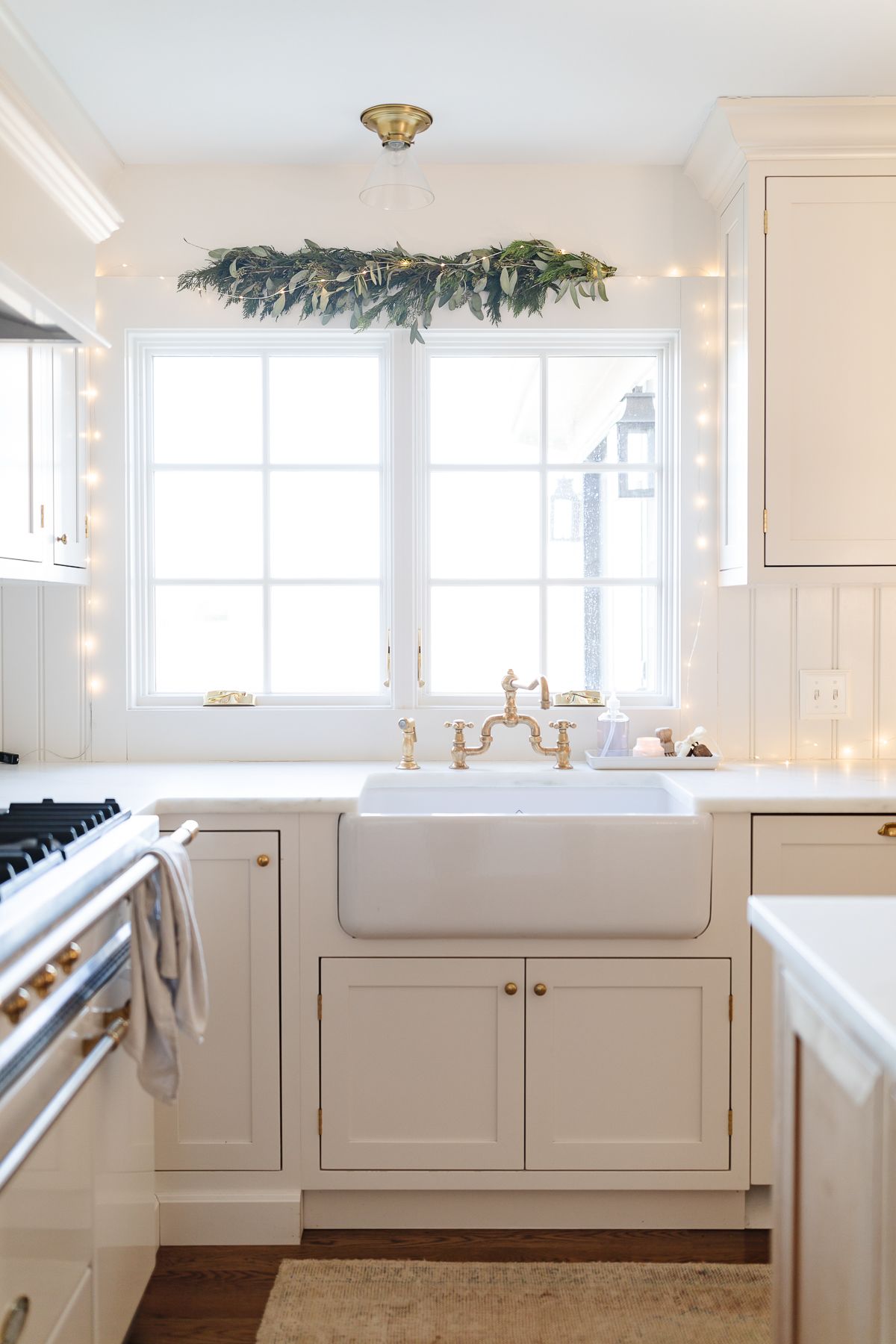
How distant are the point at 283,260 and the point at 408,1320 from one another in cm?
235

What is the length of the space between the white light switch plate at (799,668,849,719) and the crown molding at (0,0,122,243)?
198 centimetres

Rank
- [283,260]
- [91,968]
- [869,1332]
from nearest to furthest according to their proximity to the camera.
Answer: [869,1332], [91,968], [283,260]

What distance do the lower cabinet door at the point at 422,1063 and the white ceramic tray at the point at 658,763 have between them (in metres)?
0.60

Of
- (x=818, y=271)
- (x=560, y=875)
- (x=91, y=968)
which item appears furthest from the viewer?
(x=818, y=271)

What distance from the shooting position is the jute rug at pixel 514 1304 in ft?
6.10

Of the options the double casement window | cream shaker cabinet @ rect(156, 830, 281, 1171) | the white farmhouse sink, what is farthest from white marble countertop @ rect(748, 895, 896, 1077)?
the double casement window

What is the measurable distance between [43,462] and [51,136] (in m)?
0.67

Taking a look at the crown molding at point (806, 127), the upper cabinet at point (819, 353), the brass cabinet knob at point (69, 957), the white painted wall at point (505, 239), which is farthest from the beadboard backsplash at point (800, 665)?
the brass cabinet knob at point (69, 957)

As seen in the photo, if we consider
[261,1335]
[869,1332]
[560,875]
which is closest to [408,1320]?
[261,1335]

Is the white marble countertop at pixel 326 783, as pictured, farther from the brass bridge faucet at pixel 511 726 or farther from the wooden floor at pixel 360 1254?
the wooden floor at pixel 360 1254

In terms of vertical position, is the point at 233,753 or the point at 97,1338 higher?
the point at 233,753

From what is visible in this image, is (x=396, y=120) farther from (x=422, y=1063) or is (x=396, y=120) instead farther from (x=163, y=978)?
(x=422, y=1063)

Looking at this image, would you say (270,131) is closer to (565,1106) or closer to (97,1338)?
(565,1106)

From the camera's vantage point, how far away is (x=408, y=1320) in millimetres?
1902
